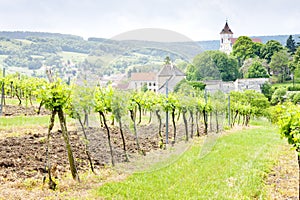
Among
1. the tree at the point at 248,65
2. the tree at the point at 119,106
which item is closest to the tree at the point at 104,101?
the tree at the point at 119,106

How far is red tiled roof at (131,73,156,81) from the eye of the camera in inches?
483

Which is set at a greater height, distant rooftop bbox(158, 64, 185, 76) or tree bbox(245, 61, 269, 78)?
tree bbox(245, 61, 269, 78)

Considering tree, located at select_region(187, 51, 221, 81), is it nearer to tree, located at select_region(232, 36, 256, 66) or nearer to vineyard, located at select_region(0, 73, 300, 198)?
vineyard, located at select_region(0, 73, 300, 198)

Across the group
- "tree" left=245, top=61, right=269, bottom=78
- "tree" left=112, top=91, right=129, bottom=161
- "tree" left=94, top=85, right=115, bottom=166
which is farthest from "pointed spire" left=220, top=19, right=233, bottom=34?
"tree" left=94, top=85, right=115, bottom=166

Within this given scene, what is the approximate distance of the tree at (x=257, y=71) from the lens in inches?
3074

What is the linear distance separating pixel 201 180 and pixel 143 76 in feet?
14.5

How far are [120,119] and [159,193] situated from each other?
3.47m

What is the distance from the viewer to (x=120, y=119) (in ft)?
37.2

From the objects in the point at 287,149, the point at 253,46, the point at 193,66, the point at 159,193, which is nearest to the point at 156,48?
the point at 193,66

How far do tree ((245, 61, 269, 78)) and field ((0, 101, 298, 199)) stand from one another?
64.6 metres

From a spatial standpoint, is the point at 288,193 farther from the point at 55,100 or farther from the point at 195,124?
the point at 195,124

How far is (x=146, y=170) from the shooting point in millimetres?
10438

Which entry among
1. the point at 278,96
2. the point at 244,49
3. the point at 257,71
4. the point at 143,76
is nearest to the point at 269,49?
the point at 244,49

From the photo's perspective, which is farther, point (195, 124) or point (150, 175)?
point (195, 124)
